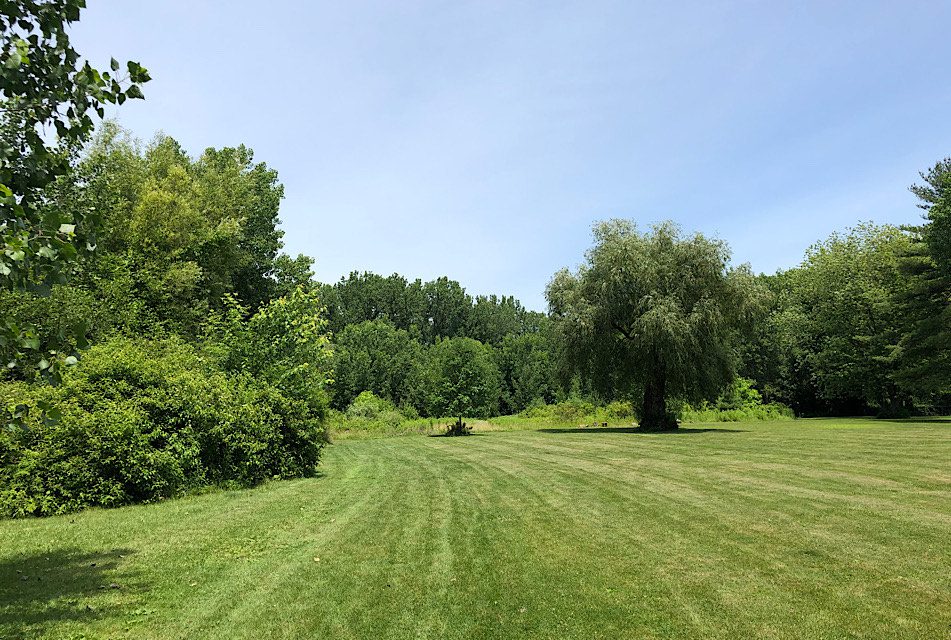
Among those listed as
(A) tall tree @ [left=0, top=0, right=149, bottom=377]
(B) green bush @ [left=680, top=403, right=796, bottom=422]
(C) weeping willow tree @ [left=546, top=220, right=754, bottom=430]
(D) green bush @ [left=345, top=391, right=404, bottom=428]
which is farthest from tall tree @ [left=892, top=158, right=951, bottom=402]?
(A) tall tree @ [left=0, top=0, right=149, bottom=377]

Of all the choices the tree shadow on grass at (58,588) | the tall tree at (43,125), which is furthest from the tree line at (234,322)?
the tree shadow on grass at (58,588)

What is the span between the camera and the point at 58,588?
5840 millimetres

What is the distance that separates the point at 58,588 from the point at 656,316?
25.5 metres

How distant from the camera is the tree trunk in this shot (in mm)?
29219

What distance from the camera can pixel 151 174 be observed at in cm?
2938

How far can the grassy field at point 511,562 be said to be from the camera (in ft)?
15.7

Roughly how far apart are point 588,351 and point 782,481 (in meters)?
19.1

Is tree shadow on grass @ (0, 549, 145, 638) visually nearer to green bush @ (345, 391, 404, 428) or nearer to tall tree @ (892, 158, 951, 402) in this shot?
green bush @ (345, 391, 404, 428)

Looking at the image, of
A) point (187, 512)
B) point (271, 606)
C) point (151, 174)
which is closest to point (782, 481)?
point (271, 606)

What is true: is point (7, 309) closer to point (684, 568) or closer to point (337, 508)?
point (337, 508)

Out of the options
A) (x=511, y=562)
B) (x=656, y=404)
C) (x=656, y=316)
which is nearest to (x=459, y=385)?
(x=656, y=404)

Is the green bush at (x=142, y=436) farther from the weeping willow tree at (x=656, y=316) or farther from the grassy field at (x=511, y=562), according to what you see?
the weeping willow tree at (x=656, y=316)

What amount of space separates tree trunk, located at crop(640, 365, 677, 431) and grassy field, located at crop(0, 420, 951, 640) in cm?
1716

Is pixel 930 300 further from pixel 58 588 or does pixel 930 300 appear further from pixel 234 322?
pixel 58 588
